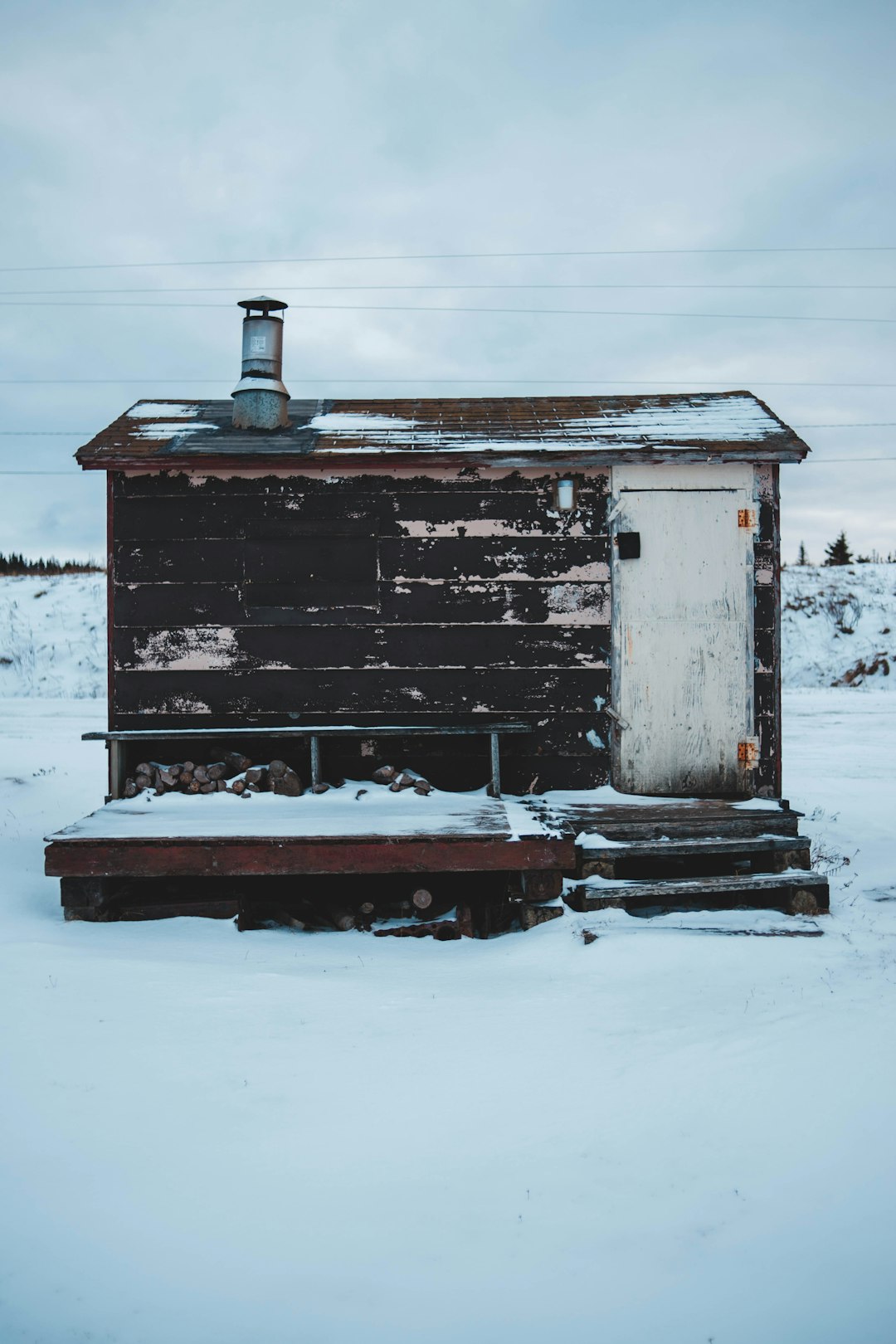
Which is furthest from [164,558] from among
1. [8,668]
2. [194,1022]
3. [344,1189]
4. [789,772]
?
[8,668]

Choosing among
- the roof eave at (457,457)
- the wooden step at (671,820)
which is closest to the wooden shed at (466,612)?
the roof eave at (457,457)

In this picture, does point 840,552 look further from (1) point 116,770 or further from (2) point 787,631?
(1) point 116,770

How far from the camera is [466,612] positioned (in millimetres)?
7387

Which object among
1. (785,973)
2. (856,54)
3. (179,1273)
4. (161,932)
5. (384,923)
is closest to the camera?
(179,1273)

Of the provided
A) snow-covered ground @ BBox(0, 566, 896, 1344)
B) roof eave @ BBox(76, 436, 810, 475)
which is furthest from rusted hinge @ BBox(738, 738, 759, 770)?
roof eave @ BBox(76, 436, 810, 475)

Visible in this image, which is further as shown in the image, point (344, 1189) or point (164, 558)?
point (164, 558)

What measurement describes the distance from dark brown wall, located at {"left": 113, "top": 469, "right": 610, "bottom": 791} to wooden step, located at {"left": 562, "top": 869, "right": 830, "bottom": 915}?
5.55 feet

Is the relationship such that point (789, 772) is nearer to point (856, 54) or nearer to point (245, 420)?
point (245, 420)

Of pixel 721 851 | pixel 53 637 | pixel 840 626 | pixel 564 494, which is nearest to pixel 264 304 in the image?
pixel 564 494

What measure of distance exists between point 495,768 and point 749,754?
7.05 ft

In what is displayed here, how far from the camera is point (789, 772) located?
36.4 ft

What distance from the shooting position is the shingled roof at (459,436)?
7.12 meters

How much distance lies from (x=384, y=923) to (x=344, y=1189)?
308cm

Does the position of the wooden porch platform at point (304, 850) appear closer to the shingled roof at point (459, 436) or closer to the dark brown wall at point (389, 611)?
the dark brown wall at point (389, 611)
